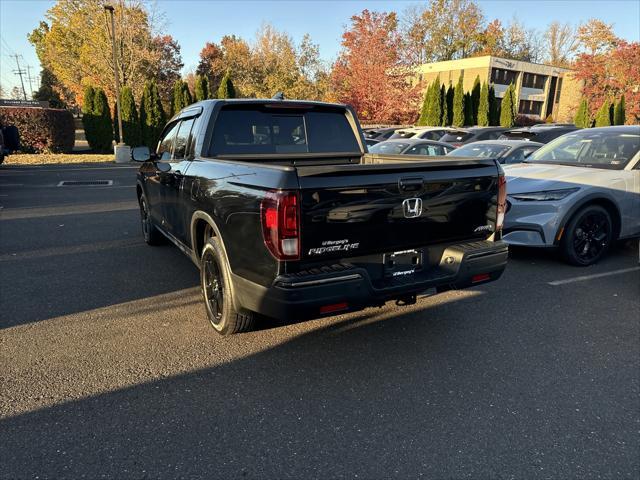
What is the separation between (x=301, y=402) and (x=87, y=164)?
20.3 m

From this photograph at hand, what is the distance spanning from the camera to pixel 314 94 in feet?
139

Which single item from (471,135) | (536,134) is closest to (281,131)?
(536,134)

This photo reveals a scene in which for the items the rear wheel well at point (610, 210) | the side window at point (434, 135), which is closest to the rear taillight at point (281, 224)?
the rear wheel well at point (610, 210)

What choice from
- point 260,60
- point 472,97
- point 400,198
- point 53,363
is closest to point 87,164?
point 53,363

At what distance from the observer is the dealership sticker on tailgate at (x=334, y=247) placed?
294cm

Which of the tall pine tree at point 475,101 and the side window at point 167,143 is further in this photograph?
the tall pine tree at point 475,101

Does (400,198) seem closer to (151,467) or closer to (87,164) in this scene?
(151,467)

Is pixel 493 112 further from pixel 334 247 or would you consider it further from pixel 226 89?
pixel 334 247

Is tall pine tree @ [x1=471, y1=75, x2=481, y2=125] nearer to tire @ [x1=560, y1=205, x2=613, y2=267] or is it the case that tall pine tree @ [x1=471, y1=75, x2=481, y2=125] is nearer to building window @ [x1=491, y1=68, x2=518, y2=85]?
building window @ [x1=491, y1=68, x2=518, y2=85]

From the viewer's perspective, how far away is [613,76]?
35.7 m

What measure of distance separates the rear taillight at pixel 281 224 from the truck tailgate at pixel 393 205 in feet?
0.18

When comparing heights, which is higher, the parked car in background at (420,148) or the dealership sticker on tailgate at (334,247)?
the parked car in background at (420,148)

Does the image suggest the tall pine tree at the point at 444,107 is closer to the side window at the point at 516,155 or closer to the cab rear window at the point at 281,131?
the side window at the point at 516,155

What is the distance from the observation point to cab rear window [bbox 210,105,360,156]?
171 inches
